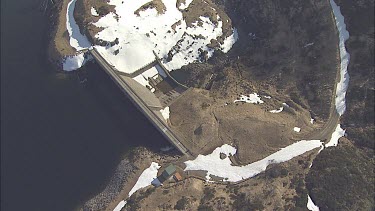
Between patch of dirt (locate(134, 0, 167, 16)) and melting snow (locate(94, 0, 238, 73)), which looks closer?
melting snow (locate(94, 0, 238, 73))

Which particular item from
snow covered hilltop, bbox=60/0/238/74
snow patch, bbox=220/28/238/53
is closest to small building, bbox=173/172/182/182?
snow covered hilltop, bbox=60/0/238/74

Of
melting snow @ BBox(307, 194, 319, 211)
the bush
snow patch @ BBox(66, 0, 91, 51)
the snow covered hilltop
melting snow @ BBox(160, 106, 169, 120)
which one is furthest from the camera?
snow patch @ BBox(66, 0, 91, 51)

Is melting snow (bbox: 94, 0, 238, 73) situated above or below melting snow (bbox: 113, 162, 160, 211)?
above

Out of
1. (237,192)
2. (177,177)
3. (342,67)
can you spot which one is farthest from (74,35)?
(342,67)

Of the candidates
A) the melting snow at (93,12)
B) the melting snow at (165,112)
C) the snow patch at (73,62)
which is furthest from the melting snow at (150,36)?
the melting snow at (165,112)

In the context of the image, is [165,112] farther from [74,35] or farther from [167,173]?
[74,35]

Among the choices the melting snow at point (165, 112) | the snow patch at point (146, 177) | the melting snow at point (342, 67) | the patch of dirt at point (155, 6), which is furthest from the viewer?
the patch of dirt at point (155, 6)

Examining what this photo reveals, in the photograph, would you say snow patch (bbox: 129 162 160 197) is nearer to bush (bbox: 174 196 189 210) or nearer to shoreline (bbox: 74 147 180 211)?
shoreline (bbox: 74 147 180 211)

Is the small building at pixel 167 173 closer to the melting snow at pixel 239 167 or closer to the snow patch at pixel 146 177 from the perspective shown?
the snow patch at pixel 146 177
